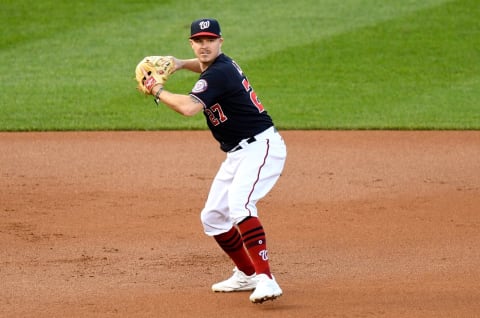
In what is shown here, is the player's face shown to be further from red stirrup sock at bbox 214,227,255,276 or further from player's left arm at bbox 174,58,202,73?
red stirrup sock at bbox 214,227,255,276

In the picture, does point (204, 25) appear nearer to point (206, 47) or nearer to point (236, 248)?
point (206, 47)

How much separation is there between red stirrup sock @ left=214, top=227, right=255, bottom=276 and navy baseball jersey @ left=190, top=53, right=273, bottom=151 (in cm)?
61

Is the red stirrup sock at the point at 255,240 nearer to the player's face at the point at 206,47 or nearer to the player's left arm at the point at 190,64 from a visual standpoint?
the player's face at the point at 206,47

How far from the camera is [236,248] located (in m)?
7.00

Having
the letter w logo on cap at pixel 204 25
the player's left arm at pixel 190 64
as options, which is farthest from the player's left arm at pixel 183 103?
the player's left arm at pixel 190 64

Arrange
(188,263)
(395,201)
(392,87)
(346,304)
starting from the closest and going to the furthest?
(346,304) < (188,263) < (395,201) < (392,87)

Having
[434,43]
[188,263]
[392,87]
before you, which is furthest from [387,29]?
[188,263]

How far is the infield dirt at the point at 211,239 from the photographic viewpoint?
6.62 meters

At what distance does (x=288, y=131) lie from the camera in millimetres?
12422

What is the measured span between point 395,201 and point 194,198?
1892 millimetres

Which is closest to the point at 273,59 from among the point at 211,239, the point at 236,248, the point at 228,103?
the point at 211,239

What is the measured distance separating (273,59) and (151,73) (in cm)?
920

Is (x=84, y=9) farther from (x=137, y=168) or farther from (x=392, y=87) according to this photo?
(x=137, y=168)

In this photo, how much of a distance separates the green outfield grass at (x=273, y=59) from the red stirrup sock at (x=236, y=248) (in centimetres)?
564
